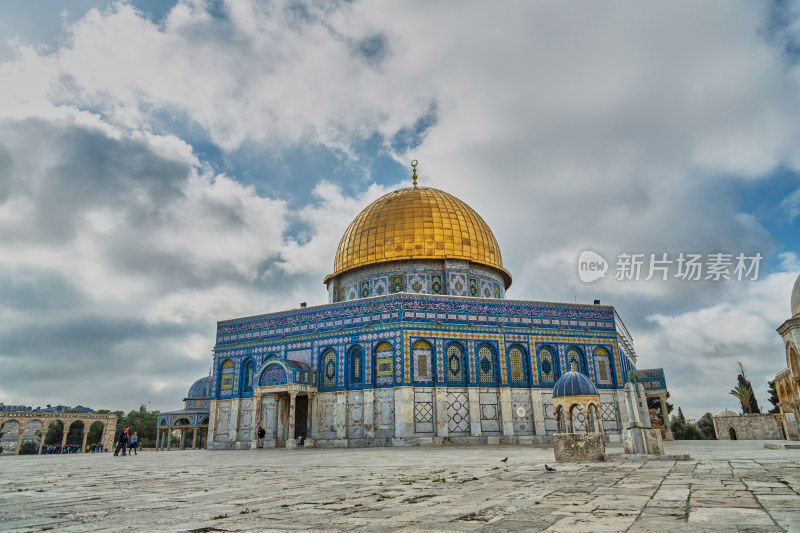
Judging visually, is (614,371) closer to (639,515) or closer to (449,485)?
(449,485)

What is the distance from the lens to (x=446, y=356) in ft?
80.5

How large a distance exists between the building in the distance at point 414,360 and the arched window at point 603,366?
0.18ft

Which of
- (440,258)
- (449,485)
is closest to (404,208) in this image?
(440,258)

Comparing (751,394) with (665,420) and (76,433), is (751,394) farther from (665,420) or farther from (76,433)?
(76,433)

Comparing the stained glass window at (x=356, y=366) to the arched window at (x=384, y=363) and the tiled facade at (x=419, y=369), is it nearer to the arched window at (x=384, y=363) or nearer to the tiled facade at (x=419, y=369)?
the tiled facade at (x=419, y=369)

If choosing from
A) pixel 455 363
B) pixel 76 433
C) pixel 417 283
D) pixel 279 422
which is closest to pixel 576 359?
pixel 455 363

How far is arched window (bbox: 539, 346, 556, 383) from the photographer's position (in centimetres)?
2575

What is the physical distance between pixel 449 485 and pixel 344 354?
1905cm

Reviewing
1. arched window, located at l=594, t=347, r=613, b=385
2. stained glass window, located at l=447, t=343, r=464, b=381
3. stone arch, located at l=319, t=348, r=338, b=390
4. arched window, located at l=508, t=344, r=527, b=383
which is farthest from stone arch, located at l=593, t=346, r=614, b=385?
stone arch, located at l=319, t=348, r=338, b=390

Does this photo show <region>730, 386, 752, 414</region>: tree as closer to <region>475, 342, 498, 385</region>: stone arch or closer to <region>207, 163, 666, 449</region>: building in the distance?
<region>207, 163, 666, 449</region>: building in the distance

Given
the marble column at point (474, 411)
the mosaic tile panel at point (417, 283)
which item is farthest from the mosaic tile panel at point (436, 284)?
the marble column at point (474, 411)

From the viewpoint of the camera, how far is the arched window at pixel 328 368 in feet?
83.0

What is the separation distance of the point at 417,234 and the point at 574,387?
525 inches

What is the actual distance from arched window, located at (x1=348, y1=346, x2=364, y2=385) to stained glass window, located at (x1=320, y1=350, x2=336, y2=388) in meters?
0.88
